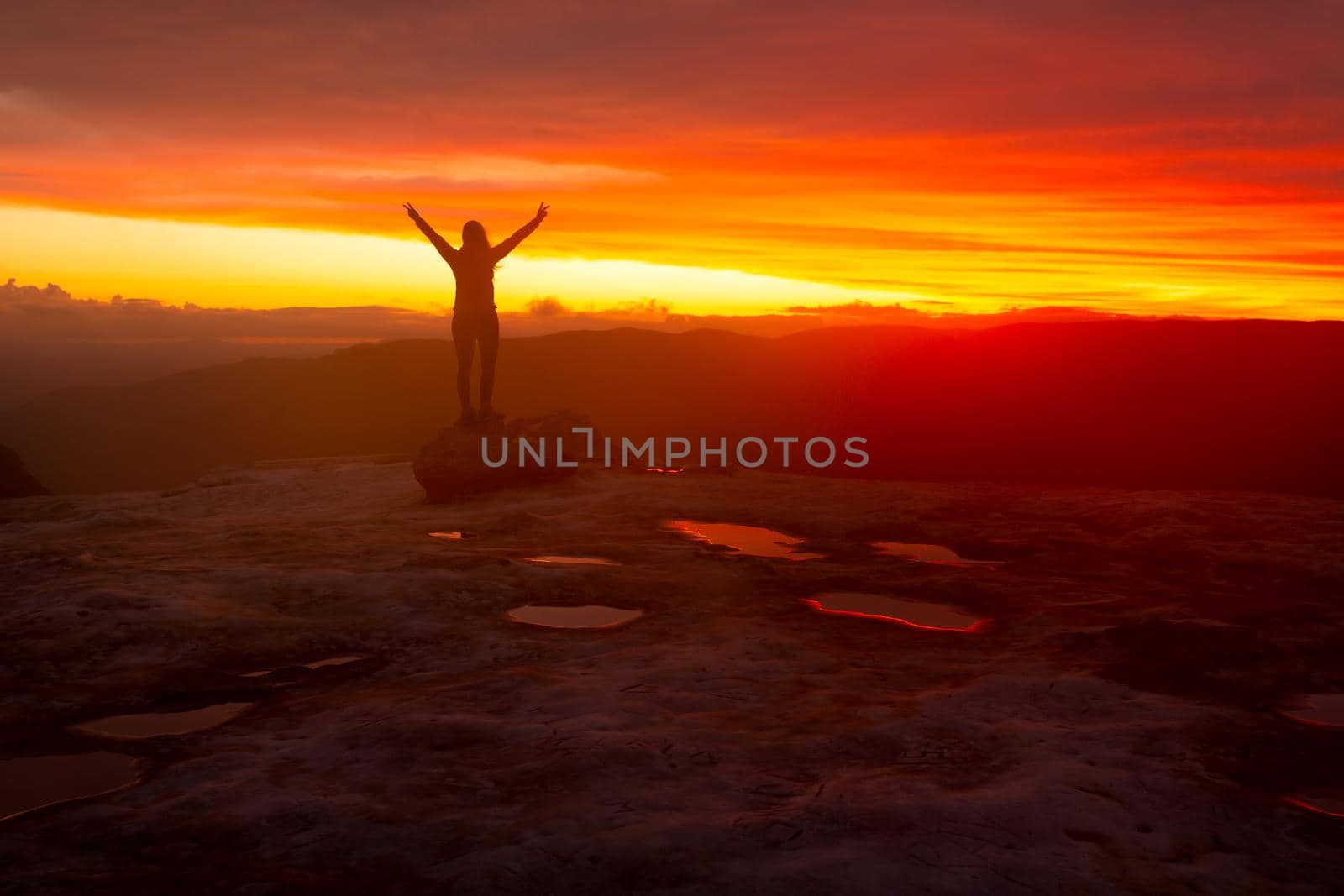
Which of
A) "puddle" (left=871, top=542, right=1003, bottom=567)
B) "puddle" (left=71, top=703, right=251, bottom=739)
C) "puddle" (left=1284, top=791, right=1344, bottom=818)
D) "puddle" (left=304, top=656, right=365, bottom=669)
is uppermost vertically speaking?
"puddle" (left=1284, top=791, right=1344, bottom=818)

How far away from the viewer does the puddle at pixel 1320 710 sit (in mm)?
6758

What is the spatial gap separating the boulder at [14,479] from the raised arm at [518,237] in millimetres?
15163

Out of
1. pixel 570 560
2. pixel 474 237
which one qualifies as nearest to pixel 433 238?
pixel 474 237

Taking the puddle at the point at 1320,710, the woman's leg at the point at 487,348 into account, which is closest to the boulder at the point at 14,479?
the woman's leg at the point at 487,348

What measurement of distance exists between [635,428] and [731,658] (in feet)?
197

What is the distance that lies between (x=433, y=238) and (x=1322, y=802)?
1485 cm

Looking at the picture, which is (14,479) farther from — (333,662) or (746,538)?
(333,662)

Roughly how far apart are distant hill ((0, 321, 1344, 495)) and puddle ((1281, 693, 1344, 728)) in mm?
21712

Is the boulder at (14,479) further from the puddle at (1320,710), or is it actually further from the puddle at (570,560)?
the puddle at (1320,710)

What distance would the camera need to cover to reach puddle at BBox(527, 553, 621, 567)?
37.0 feet

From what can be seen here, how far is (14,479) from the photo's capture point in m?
24.1

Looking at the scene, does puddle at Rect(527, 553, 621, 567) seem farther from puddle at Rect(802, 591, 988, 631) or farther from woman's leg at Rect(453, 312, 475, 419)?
woman's leg at Rect(453, 312, 475, 419)

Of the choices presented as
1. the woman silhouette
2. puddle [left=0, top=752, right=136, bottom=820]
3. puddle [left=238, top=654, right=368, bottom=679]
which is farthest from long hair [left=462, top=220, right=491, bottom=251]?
puddle [left=0, top=752, right=136, bottom=820]

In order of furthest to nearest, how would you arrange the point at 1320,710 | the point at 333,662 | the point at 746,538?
the point at 746,538 < the point at 333,662 < the point at 1320,710
